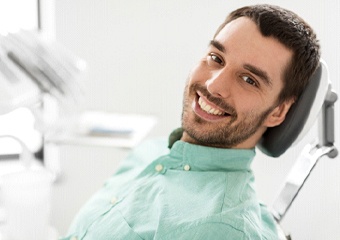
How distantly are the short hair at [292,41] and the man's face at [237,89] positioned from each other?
1 cm

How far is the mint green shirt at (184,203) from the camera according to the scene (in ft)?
3.68

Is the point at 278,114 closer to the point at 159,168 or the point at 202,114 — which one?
the point at 202,114

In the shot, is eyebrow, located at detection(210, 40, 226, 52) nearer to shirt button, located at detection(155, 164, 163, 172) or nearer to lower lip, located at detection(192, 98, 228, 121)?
lower lip, located at detection(192, 98, 228, 121)

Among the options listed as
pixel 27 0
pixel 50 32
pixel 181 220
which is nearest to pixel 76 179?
pixel 50 32

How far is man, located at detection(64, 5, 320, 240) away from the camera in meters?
1.21

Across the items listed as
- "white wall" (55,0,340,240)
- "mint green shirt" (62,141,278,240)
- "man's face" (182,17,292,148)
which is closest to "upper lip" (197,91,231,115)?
"man's face" (182,17,292,148)

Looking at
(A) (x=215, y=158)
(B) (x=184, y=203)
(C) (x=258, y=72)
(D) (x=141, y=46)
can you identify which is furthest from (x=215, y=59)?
(D) (x=141, y=46)

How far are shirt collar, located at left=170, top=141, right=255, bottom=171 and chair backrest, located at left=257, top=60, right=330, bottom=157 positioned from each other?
8 cm

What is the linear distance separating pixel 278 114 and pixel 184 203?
0.33 meters

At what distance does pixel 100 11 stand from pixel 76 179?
64 centimetres

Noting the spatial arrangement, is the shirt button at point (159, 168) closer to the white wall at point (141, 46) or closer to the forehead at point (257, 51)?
the forehead at point (257, 51)

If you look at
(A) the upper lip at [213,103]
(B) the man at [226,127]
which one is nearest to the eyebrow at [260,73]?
(B) the man at [226,127]

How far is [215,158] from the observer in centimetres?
129

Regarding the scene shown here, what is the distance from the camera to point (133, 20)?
6.16ft
